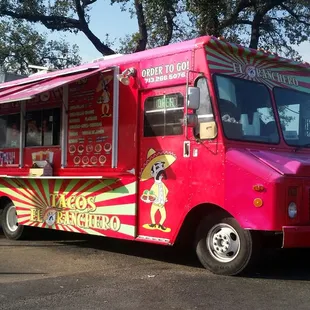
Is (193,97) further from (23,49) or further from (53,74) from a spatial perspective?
(23,49)

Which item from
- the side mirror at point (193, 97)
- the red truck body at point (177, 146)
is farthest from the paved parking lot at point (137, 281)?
the side mirror at point (193, 97)

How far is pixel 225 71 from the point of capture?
691 centimetres

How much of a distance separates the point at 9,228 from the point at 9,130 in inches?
77.1

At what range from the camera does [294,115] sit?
747 cm

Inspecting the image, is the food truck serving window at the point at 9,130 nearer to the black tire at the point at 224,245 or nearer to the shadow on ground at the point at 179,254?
the shadow on ground at the point at 179,254

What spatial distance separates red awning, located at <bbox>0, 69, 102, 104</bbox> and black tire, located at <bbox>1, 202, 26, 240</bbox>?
242 centimetres

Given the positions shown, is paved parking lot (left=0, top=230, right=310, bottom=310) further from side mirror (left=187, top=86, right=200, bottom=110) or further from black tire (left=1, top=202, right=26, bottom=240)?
side mirror (left=187, top=86, right=200, bottom=110)

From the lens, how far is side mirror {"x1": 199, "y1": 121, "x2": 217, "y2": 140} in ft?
21.7

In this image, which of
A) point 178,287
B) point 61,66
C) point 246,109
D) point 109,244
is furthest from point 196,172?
point 61,66

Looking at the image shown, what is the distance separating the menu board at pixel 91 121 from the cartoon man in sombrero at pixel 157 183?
830 mm

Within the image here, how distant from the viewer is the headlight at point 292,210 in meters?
6.11

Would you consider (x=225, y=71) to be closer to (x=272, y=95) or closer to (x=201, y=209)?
(x=272, y=95)

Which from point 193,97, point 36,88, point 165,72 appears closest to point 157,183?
point 193,97

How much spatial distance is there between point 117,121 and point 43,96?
6.83 feet
